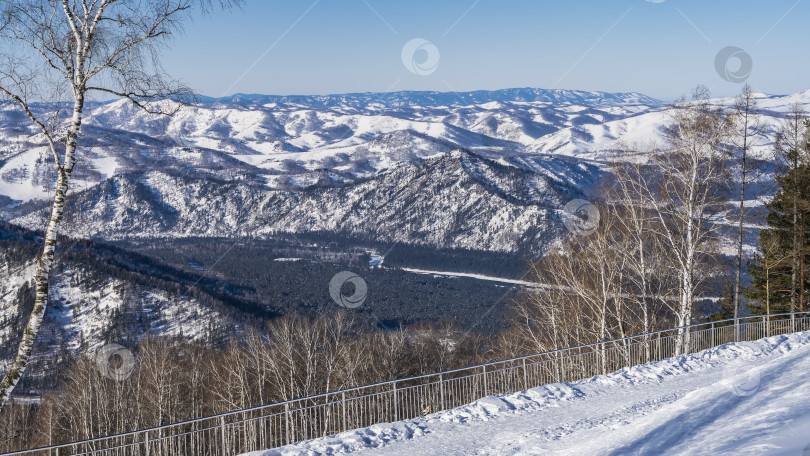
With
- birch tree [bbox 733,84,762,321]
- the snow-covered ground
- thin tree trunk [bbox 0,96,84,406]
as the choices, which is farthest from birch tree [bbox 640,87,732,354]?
thin tree trunk [bbox 0,96,84,406]

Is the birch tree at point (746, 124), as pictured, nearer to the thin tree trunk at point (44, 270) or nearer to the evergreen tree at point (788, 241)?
the evergreen tree at point (788, 241)

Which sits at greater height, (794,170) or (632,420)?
(794,170)

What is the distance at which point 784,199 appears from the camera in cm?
3141

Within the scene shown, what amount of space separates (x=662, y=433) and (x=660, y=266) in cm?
1579

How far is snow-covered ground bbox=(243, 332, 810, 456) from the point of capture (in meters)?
10.7

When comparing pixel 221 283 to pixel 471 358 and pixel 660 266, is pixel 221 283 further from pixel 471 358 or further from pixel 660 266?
pixel 660 266

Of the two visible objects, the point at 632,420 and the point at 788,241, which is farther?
the point at 788,241

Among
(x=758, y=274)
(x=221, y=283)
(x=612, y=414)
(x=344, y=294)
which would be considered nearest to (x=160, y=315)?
(x=221, y=283)

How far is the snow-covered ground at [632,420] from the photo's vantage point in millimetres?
10656

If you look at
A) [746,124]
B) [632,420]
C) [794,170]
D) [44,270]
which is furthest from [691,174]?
[44,270]

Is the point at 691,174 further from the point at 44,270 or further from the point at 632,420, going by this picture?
the point at 44,270

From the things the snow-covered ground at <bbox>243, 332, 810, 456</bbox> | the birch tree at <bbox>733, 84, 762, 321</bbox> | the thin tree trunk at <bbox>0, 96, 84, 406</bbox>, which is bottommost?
the snow-covered ground at <bbox>243, 332, 810, 456</bbox>

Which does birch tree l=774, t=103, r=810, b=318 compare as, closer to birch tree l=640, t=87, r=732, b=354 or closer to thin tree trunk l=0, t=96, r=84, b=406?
birch tree l=640, t=87, r=732, b=354

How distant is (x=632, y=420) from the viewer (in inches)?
524
